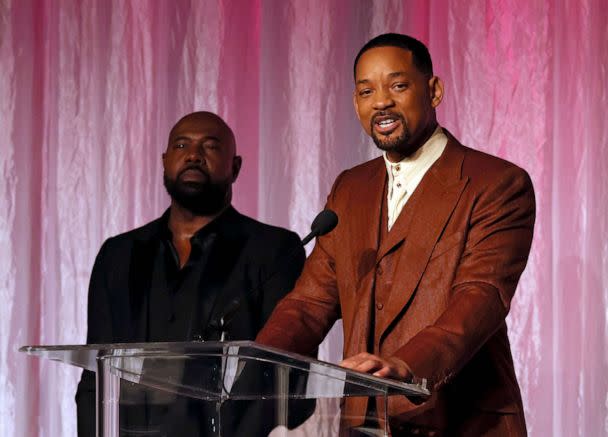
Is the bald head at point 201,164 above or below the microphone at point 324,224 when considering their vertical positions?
above

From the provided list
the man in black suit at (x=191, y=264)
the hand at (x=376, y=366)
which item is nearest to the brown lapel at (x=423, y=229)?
the hand at (x=376, y=366)

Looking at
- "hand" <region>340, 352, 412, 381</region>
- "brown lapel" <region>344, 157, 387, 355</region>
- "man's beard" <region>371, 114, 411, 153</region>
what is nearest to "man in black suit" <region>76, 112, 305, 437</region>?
"brown lapel" <region>344, 157, 387, 355</region>

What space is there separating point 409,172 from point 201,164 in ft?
3.83

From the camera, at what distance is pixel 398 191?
272 centimetres

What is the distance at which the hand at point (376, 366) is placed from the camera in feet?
6.80

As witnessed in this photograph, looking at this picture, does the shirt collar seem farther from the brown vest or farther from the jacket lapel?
the brown vest

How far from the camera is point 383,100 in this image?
2678mm

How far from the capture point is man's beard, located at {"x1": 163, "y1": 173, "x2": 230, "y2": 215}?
3703 mm

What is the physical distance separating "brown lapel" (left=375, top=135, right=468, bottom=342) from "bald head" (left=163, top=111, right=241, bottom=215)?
3.89ft

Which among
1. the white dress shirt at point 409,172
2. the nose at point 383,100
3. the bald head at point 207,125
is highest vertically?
the bald head at point 207,125

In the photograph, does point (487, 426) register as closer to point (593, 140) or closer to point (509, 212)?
point (509, 212)

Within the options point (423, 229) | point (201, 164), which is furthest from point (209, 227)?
point (423, 229)

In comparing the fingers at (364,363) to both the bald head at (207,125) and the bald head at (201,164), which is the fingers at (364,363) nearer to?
the bald head at (201,164)

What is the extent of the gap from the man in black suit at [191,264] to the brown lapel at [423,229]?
76cm
